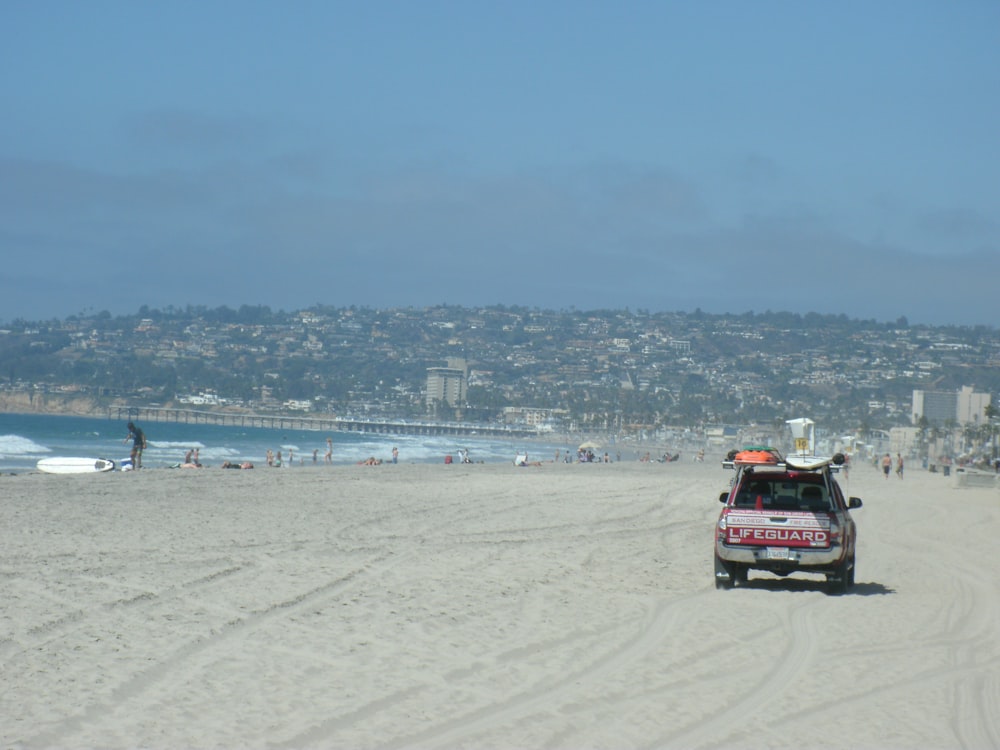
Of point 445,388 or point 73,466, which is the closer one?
point 73,466

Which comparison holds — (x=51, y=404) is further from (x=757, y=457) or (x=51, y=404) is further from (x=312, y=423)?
(x=757, y=457)

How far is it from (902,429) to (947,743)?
12563 cm

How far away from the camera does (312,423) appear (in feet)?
534

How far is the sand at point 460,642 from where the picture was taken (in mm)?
6258

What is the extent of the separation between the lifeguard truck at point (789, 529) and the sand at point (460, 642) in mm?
312

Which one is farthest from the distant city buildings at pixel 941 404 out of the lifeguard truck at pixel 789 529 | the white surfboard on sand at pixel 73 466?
the lifeguard truck at pixel 789 529

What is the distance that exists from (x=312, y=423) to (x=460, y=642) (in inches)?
6154

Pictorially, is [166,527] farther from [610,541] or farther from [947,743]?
[947,743]

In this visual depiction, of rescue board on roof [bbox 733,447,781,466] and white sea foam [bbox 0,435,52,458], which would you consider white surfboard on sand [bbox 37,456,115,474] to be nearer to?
rescue board on roof [bbox 733,447,781,466]

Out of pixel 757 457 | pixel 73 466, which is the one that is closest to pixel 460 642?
pixel 757 457

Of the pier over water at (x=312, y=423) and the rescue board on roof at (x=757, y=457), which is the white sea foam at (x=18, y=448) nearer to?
the rescue board on roof at (x=757, y=457)

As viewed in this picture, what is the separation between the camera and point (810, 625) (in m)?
9.95

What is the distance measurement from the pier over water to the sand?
145083 millimetres

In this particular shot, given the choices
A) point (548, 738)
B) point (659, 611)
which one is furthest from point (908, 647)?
point (548, 738)
